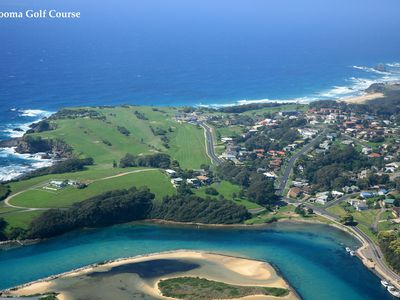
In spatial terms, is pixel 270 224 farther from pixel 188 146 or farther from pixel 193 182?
pixel 188 146

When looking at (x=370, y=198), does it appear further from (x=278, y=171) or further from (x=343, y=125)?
(x=343, y=125)

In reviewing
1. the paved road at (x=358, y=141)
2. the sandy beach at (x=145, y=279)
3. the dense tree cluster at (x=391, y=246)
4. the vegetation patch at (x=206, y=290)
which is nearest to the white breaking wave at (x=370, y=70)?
the paved road at (x=358, y=141)

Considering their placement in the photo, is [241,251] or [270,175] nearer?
[241,251]

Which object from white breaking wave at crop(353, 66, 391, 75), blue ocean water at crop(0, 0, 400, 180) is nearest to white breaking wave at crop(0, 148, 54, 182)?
blue ocean water at crop(0, 0, 400, 180)

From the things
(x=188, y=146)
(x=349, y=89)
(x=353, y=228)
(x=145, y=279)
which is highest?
(x=349, y=89)

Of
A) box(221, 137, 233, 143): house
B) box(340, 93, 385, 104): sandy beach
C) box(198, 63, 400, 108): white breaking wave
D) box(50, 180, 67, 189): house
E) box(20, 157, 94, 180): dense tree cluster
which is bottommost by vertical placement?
box(50, 180, 67, 189): house

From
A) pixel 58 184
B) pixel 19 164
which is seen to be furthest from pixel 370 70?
pixel 58 184

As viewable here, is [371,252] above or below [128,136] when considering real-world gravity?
below

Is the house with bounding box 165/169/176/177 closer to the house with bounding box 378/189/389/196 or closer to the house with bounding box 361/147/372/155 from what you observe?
the house with bounding box 378/189/389/196
